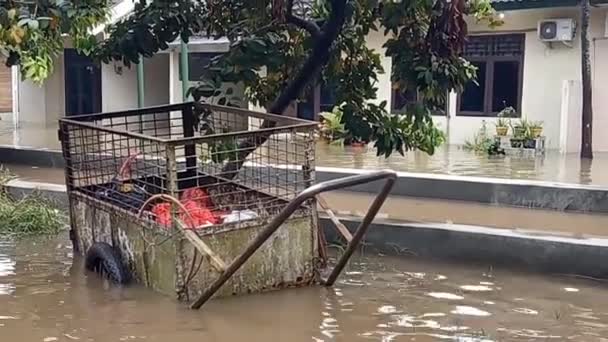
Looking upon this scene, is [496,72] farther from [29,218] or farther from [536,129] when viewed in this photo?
[29,218]

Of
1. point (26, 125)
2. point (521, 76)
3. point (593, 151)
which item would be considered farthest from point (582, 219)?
point (26, 125)

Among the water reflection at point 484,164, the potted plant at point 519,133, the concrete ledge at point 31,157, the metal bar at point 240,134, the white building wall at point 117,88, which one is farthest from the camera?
the white building wall at point 117,88

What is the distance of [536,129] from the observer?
15578 millimetres

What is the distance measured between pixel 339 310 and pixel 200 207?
1.38 meters

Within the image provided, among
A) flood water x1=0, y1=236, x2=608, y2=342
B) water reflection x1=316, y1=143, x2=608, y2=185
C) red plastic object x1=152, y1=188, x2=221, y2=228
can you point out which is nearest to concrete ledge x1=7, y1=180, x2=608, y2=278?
flood water x1=0, y1=236, x2=608, y2=342

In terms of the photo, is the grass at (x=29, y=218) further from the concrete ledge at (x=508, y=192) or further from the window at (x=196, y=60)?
the window at (x=196, y=60)

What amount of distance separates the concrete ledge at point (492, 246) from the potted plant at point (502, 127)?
8653 millimetres

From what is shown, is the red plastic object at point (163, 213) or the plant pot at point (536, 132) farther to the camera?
the plant pot at point (536, 132)

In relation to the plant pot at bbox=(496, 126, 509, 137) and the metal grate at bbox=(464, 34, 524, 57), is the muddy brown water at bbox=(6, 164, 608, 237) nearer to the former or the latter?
the plant pot at bbox=(496, 126, 509, 137)

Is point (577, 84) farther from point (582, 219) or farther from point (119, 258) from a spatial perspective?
point (119, 258)

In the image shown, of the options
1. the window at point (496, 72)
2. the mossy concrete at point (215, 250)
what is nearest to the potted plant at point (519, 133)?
the window at point (496, 72)

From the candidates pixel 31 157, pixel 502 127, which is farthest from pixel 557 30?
pixel 31 157

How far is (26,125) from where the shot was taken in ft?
71.5

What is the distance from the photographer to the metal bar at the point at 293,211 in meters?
4.91
